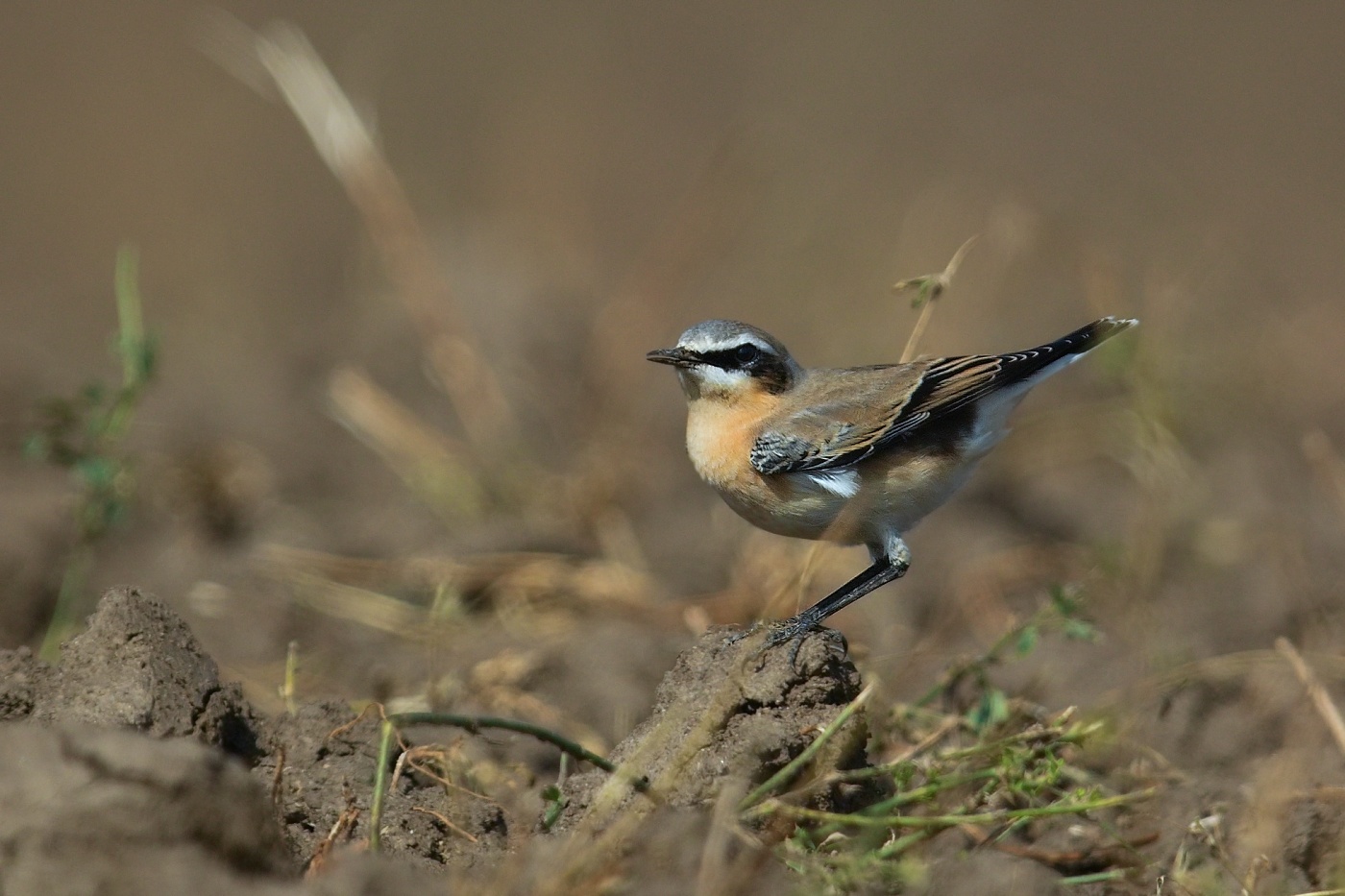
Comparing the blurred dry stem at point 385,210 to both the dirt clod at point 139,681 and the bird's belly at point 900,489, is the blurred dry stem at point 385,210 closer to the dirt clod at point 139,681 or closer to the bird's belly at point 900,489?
the bird's belly at point 900,489

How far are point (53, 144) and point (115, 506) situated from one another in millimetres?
13084

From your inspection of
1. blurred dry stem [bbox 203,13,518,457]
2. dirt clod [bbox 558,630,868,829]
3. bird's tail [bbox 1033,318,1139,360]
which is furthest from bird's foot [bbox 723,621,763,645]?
blurred dry stem [bbox 203,13,518,457]

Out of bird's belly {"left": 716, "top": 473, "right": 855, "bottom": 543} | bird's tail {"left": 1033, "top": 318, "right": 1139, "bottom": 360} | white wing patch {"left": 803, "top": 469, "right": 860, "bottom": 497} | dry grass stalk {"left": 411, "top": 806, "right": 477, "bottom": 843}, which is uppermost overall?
bird's tail {"left": 1033, "top": 318, "right": 1139, "bottom": 360}

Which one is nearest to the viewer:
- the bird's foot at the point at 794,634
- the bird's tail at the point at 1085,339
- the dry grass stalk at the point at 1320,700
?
the bird's foot at the point at 794,634

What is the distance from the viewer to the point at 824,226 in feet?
47.9

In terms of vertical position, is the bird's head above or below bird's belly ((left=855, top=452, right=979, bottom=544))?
above

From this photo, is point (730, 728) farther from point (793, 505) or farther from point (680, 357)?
point (680, 357)

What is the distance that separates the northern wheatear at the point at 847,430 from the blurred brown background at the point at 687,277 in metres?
0.68

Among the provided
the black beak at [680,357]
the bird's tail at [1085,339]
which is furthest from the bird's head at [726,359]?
the bird's tail at [1085,339]

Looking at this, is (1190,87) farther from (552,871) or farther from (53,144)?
(552,871)

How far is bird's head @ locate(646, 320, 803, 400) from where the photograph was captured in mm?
6801

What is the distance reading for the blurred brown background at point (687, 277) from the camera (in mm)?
8227

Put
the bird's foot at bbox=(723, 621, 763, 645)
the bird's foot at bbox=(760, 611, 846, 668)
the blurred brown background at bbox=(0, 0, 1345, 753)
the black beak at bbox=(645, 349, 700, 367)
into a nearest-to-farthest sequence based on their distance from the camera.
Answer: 1. the bird's foot at bbox=(760, 611, 846, 668)
2. the bird's foot at bbox=(723, 621, 763, 645)
3. the black beak at bbox=(645, 349, 700, 367)
4. the blurred brown background at bbox=(0, 0, 1345, 753)

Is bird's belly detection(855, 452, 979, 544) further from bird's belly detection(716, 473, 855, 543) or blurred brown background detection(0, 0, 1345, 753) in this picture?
blurred brown background detection(0, 0, 1345, 753)
